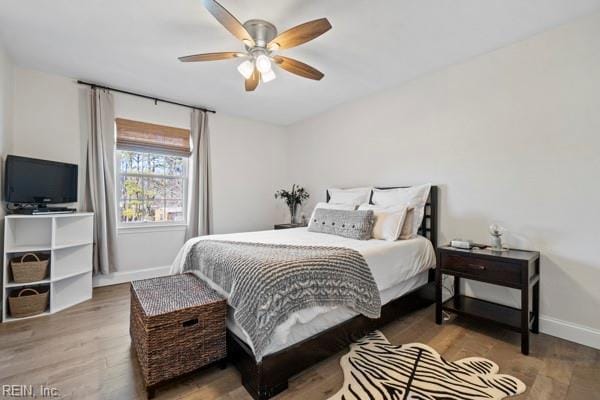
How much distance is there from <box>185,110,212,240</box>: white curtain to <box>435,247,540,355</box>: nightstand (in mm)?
3193

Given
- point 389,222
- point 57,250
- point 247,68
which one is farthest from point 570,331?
point 57,250

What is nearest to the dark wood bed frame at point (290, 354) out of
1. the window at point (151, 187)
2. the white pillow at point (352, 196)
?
the white pillow at point (352, 196)

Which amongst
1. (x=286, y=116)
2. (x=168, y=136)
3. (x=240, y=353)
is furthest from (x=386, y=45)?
(x=168, y=136)

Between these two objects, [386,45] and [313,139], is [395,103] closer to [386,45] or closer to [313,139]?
[386,45]

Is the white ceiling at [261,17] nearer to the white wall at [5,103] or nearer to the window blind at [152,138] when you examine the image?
the white wall at [5,103]

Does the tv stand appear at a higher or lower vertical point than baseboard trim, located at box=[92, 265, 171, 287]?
higher

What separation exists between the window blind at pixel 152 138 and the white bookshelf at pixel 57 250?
43.4 inches

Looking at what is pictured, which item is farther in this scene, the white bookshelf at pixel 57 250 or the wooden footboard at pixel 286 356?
the white bookshelf at pixel 57 250

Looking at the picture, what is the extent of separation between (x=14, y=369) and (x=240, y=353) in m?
1.51

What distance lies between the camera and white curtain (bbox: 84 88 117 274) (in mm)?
3211

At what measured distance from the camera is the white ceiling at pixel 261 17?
1936mm

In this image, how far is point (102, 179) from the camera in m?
3.26

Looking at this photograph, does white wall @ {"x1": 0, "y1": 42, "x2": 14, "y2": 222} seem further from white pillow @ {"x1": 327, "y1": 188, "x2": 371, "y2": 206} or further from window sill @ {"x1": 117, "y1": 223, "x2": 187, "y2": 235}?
white pillow @ {"x1": 327, "y1": 188, "x2": 371, "y2": 206}

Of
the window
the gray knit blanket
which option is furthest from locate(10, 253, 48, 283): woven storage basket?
the gray knit blanket
